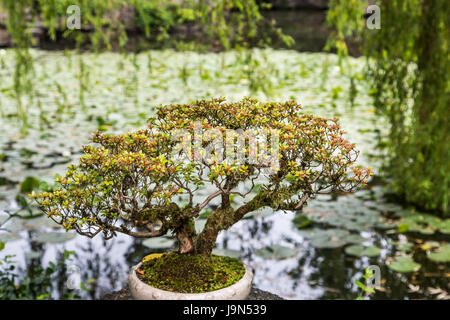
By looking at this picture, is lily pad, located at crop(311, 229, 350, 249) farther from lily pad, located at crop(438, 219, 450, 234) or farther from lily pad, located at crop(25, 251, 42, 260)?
lily pad, located at crop(25, 251, 42, 260)

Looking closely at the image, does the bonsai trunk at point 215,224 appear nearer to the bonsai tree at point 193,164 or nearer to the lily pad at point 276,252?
the bonsai tree at point 193,164

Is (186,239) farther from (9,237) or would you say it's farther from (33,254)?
(9,237)

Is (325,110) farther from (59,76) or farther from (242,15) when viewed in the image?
(59,76)

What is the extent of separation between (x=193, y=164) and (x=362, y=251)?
1523mm

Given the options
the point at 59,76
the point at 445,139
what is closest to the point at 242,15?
the point at 445,139

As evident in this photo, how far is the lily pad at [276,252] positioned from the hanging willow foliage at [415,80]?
3.07 ft

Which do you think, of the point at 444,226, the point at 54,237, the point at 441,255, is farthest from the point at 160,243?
the point at 444,226

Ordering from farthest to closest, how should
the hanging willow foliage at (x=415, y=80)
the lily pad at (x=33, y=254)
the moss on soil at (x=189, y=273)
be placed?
the hanging willow foliage at (x=415, y=80)
the lily pad at (x=33, y=254)
the moss on soil at (x=189, y=273)

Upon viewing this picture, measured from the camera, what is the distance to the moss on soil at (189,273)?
1.29 metres

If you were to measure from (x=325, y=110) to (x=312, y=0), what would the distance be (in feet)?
29.5

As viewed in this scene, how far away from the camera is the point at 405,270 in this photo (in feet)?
7.48

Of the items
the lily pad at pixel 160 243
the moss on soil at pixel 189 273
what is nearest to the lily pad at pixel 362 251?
the lily pad at pixel 160 243

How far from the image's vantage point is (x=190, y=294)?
4.00ft

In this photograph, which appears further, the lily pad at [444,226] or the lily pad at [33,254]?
the lily pad at [444,226]
